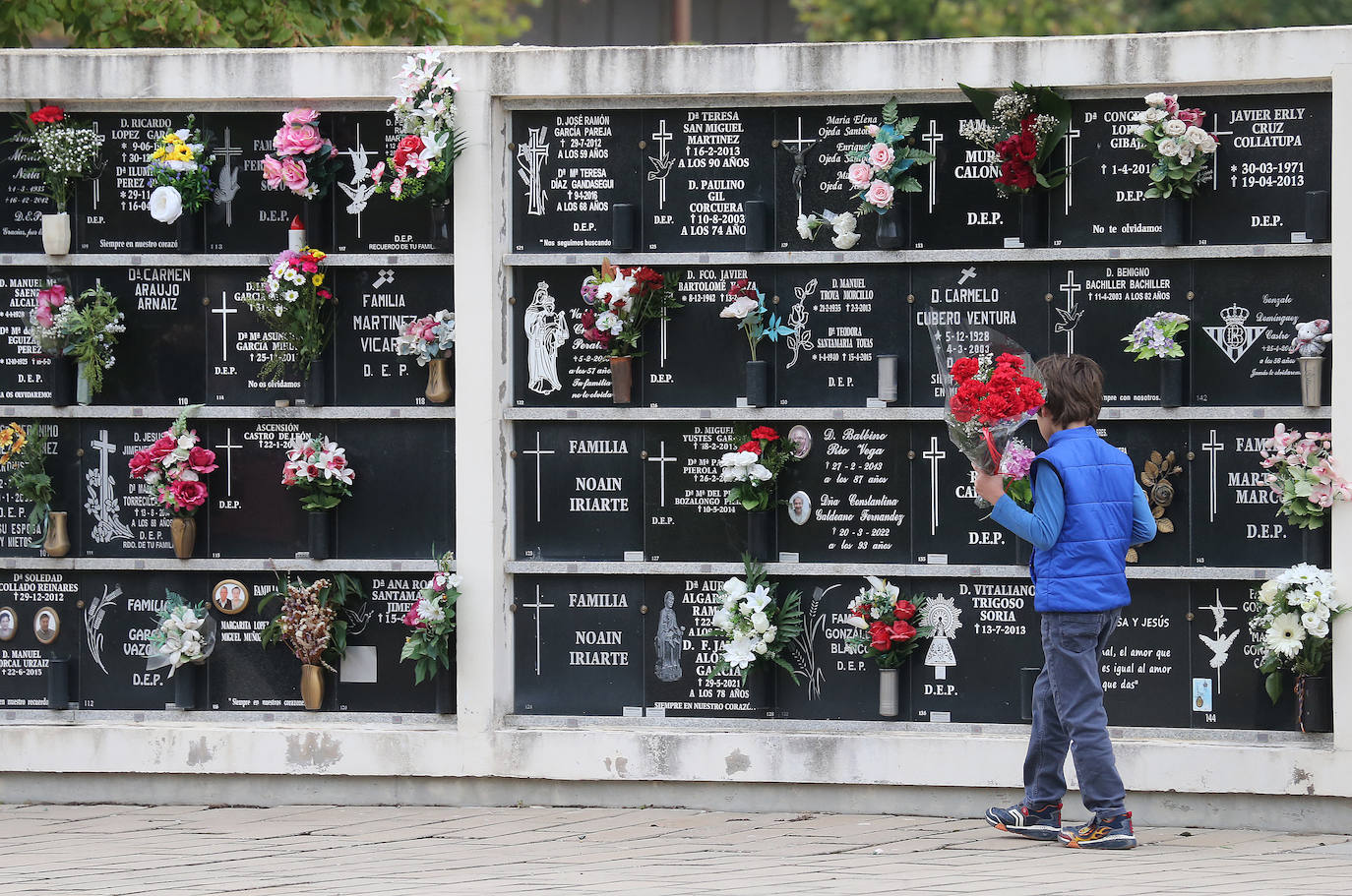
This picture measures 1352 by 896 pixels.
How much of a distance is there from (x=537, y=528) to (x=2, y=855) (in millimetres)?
2452

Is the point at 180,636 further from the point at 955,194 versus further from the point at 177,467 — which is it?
the point at 955,194

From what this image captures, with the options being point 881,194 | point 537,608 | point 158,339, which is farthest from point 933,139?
point 158,339

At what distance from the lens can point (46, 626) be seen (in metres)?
7.02

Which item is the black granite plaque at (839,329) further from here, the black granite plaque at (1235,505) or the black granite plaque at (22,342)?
the black granite plaque at (22,342)

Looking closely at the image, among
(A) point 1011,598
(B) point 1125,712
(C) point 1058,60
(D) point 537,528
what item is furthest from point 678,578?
(C) point 1058,60

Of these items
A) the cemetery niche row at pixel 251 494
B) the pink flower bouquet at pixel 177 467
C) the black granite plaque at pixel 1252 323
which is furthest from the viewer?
the cemetery niche row at pixel 251 494

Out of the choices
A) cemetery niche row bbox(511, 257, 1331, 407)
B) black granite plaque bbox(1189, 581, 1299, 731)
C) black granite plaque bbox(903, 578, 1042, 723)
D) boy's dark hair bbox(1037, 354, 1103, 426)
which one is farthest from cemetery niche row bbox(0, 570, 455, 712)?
black granite plaque bbox(1189, 581, 1299, 731)

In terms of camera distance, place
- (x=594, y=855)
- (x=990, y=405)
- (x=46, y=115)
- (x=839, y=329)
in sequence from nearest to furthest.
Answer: (x=990, y=405) → (x=594, y=855) → (x=839, y=329) → (x=46, y=115)

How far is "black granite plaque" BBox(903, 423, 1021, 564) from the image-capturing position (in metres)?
6.61

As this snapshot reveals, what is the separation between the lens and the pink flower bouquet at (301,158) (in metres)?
6.65

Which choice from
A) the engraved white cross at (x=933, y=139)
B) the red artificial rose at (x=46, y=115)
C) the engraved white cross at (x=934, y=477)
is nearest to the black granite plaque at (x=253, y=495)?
the red artificial rose at (x=46, y=115)

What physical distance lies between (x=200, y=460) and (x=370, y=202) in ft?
4.41

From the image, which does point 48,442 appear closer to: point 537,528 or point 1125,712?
point 537,528

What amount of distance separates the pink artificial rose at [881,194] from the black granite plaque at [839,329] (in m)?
0.34
